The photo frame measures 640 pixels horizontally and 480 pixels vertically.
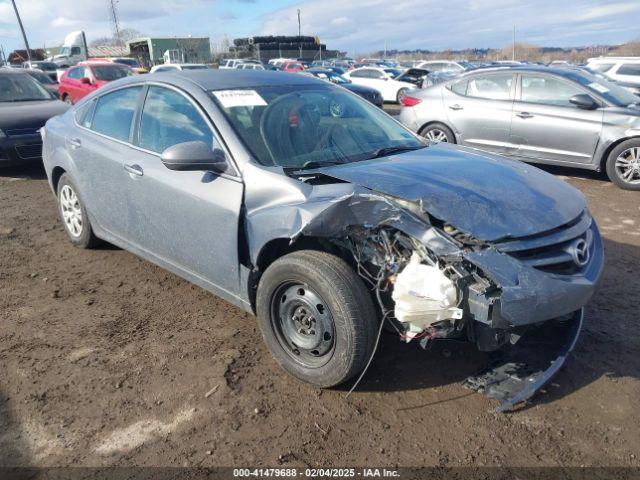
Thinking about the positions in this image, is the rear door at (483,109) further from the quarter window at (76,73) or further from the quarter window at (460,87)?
the quarter window at (76,73)

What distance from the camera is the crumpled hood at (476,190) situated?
262 centimetres

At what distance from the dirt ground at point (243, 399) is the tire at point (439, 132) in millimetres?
4878

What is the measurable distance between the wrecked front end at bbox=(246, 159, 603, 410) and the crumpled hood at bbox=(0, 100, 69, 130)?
6787 mm

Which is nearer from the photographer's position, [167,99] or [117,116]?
[167,99]

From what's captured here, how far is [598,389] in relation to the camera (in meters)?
2.91

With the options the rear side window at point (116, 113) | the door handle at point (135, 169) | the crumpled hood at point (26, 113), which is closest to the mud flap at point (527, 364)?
the door handle at point (135, 169)

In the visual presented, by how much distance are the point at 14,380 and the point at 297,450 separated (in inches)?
70.7

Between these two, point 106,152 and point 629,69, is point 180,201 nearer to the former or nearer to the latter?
point 106,152

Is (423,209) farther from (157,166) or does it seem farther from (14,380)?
(14,380)

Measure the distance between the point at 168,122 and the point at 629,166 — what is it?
624cm

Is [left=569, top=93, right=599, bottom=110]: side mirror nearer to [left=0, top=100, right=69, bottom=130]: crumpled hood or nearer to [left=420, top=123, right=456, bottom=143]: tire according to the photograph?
[left=420, top=123, right=456, bottom=143]: tire

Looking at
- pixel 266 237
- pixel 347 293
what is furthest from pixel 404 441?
pixel 266 237

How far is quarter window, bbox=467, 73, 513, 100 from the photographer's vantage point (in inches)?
317

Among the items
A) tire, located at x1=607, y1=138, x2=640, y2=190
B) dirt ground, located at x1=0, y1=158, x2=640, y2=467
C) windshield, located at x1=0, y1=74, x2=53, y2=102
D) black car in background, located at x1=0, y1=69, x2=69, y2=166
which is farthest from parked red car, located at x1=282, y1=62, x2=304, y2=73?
dirt ground, located at x1=0, y1=158, x2=640, y2=467
